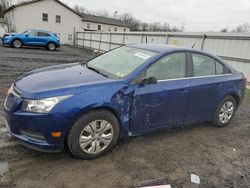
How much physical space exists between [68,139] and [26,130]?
0.53 meters

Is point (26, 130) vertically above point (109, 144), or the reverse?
point (26, 130)

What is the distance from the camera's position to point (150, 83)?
331 cm

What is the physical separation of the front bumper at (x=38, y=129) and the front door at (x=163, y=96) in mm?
1069

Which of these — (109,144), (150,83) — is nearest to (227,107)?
(150,83)

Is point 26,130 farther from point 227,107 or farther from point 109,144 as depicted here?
point 227,107

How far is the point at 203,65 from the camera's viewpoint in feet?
13.6

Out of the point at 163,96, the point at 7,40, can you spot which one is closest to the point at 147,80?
the point at 163,96

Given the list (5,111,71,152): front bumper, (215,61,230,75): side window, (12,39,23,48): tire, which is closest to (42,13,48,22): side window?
A: (12,39,23,48): tire

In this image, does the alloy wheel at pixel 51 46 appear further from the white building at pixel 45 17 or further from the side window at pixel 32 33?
the white building at pixel 45 17

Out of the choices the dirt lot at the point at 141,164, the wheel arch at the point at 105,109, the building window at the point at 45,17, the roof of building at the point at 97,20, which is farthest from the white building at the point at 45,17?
the wheel arch at the point at 105,109

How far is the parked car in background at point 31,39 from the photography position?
17.9 metres

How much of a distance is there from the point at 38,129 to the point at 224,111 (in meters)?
3.65

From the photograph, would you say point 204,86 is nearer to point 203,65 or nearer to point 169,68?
point 203,65

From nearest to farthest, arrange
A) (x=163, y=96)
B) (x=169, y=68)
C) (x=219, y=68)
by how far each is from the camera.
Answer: (x=163, y=96)
(x=169, y=68)
(x=219, y=68)
